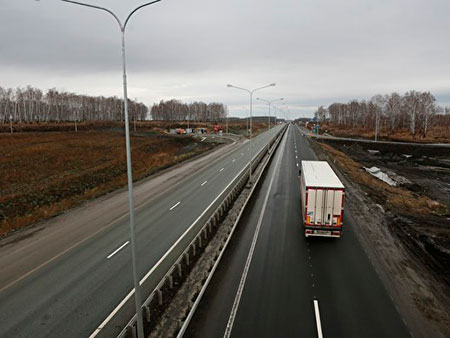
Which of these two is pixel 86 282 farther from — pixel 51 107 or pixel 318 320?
pixel 51 107

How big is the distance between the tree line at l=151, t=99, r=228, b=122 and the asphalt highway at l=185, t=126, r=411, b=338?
517 feet

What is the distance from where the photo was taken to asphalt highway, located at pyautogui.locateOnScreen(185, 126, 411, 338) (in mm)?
8680

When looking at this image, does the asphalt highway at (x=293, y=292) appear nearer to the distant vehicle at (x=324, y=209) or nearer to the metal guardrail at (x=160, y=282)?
the distant vehicle at (x=324, y=209)

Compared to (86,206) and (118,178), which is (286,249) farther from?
(118,178)

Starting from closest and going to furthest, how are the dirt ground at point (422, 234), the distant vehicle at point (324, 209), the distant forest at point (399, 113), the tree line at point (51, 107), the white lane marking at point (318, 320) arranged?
the white lane marking at point (318, 320) → the dirt ground at point (422, 234) → the distant vehicle at point (324, 209) → the distant forest at point (399, 113) → the tree line at point (51, 107)

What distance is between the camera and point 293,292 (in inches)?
414

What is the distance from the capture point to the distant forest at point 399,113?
89.1 meters

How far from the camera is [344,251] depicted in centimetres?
1395

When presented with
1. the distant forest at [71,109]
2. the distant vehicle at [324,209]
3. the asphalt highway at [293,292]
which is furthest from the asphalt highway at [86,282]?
the distant forest at [71,109]

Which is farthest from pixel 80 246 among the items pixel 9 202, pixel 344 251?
pixel 344 251

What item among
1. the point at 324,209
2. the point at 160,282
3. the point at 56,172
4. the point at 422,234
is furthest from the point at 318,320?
the point at 56,172

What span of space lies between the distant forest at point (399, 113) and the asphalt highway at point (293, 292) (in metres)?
68.5

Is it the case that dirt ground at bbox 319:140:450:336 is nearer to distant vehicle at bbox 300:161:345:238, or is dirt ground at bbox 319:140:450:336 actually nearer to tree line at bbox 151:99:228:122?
distant vehicle at bbox 300:161:345:238

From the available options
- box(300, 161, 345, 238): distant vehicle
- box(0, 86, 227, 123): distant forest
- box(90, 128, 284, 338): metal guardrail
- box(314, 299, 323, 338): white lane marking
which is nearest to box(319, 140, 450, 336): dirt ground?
box(300, 161, 345, 238): distant vehicle
